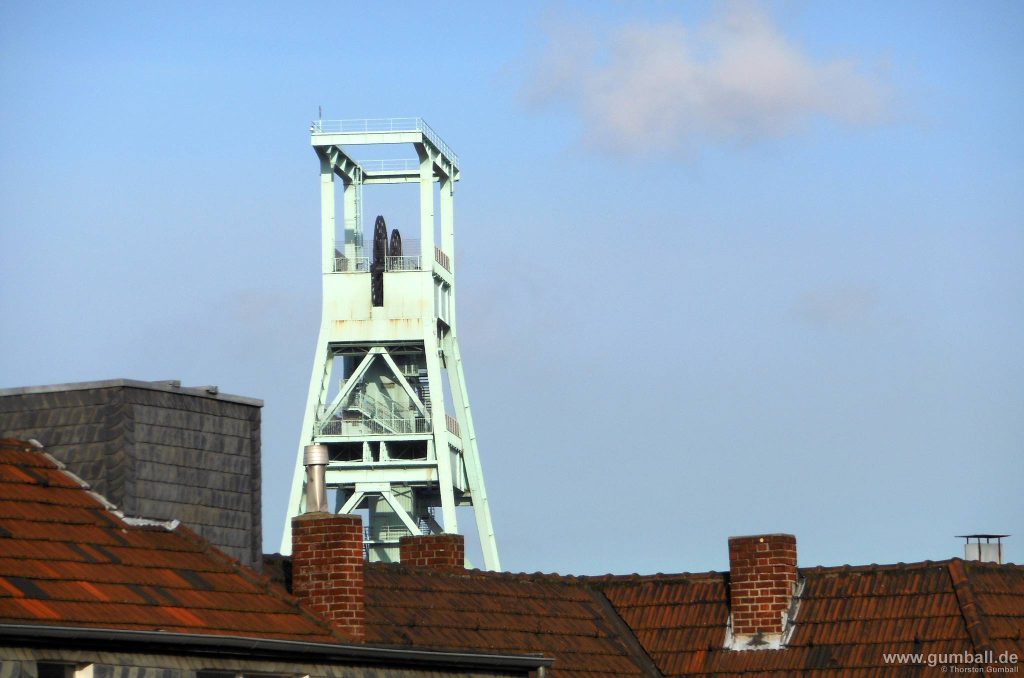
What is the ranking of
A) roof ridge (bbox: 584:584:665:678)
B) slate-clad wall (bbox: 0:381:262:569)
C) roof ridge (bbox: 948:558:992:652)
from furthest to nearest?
1. roof ridge (bbox: 584:584:665:678)
2. roof ridge (bbox: 948:558:992:652)
3. slate-clad wall (bbox: 0:381:262:569)

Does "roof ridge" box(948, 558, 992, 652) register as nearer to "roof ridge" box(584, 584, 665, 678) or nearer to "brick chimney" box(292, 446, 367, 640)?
"roof ridge" box(584, 584, 665, 678)

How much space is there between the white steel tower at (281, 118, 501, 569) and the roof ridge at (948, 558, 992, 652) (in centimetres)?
3258

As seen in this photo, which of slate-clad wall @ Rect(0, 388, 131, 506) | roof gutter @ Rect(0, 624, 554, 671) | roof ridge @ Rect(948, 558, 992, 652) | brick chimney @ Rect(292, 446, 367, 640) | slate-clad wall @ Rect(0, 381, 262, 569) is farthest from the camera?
roof ridge @ Rect(948, 558, 992, 652)

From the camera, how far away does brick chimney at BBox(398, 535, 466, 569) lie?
36500mm

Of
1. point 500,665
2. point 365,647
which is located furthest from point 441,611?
point 365,647

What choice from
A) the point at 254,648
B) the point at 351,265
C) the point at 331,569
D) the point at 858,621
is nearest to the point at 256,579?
the point at 331,569

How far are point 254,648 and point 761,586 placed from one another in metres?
10.8

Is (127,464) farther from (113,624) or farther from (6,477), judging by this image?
(113,624)

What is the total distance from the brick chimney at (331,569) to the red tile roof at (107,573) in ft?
1.78

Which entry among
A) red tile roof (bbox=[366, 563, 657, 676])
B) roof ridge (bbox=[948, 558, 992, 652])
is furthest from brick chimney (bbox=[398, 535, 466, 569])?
roof ridge (bbox=[948, 558, 992, 652])

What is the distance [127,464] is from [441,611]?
555 cm

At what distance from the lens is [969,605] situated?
1291 inches

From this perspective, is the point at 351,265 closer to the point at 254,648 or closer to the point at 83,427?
the point at 83,427

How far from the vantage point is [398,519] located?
6725cm
